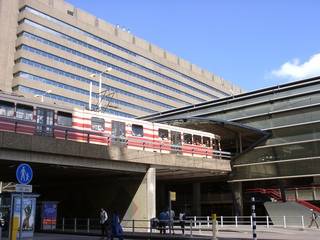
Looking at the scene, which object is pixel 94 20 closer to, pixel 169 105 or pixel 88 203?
pixel 169 105

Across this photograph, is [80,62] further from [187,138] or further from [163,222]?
[163,222]

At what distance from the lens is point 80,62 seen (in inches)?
3905

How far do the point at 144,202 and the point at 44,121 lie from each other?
960 cm

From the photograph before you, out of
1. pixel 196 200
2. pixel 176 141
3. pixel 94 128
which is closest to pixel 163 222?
pixel 94 128

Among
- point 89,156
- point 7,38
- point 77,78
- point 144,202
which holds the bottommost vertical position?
point 144,202

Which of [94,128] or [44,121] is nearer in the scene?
[44,121]

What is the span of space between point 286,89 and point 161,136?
12558 millimetres

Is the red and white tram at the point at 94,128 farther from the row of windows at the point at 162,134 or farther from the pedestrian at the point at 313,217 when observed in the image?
the pedestrian at the point at 313,217

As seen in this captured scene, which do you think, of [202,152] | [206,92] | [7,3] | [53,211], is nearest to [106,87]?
[7,3]

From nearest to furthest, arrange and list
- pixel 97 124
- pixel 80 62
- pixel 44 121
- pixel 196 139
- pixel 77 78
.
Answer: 1. pixel 44 121
2. pixel 97 124
3. pixel 196 139
4. pixel 77 78
5. pixel 80 62

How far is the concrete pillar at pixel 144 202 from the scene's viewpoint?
3366 cm

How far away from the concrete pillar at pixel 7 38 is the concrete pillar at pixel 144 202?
58.2 meters

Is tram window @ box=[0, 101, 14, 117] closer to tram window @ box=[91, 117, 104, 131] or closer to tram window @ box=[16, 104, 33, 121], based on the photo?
tram window @ box=[16, 104, 33, 121]

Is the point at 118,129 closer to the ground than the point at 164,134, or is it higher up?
closer to the ground
